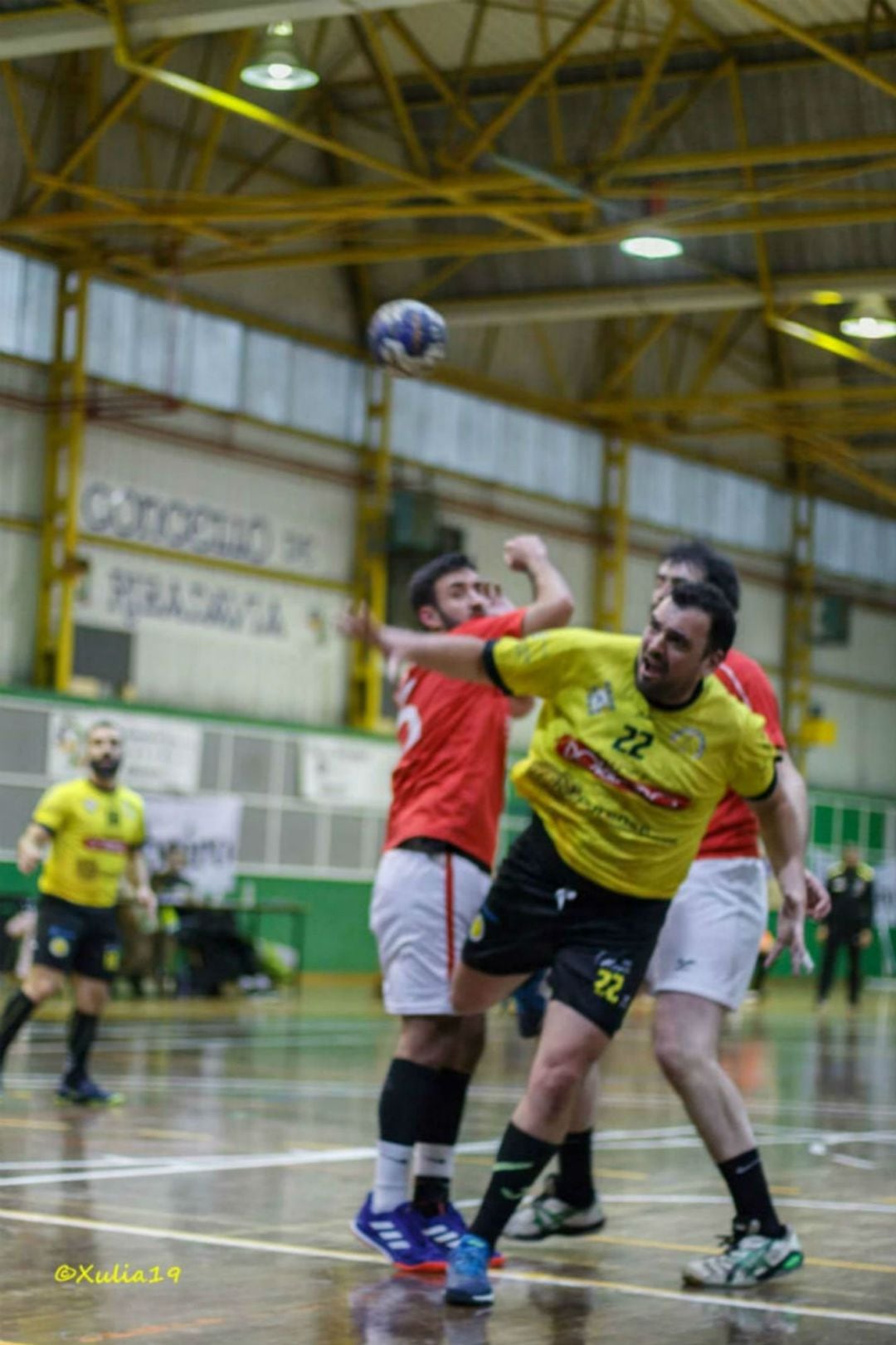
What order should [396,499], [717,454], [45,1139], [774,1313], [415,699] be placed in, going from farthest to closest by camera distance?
[717,454] → [396,499] → [45,1139] → [415,699] → [774,1313]

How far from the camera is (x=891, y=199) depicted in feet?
85.8

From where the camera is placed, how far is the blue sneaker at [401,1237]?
7371 millimetres

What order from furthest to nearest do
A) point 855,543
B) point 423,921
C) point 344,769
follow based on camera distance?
1. point 855,543
2. point 344,769
3. point 423,921

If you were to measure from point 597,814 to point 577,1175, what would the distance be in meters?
1.90

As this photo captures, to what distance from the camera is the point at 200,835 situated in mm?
29984

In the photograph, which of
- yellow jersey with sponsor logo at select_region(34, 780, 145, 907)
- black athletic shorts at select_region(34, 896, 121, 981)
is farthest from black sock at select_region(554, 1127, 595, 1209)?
yellow jersey with sponsor logo at select_region(34, 780, 145, 907)

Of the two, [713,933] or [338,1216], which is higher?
[713,933]

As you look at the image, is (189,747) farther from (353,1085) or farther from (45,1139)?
(45,1139)

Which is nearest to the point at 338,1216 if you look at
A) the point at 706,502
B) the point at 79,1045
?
the point at 79,1045

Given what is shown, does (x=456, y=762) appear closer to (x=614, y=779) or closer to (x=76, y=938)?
(x=614, y=779)

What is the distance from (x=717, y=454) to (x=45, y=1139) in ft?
105

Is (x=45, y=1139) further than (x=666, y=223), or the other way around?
(x=666, y=223)

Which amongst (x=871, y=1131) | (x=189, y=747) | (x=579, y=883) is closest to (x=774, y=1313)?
(x=579, y=883)

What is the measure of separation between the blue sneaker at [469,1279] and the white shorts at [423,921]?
3.41 ft
